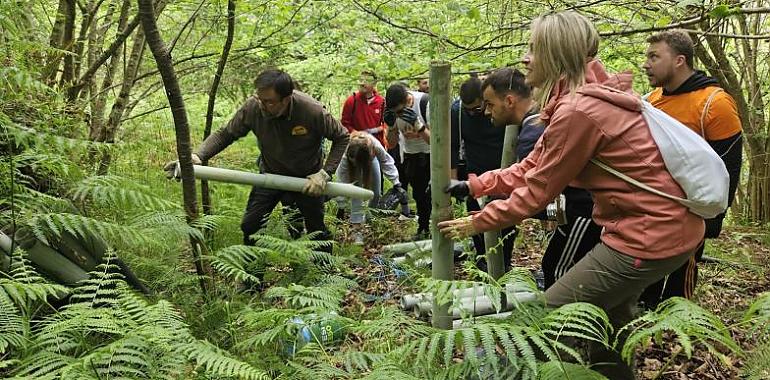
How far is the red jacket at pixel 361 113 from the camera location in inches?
331

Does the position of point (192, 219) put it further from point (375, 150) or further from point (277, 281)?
point (375, 150)

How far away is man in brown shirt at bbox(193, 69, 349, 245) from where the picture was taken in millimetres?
5102

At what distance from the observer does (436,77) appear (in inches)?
110

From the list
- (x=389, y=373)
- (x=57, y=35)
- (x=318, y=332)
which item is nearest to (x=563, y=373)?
(x=389, y=373)

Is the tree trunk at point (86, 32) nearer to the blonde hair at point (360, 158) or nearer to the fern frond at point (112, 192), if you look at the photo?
the fern frond at point (112, 192)

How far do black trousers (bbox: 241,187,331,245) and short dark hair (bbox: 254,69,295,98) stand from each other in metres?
0.99

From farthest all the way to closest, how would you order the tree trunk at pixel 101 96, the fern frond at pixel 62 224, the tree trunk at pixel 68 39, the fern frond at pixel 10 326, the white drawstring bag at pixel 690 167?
the tree trunk at pixel 101 96, the tree trunk at pixel 68 39, the fern frond at pixel 62 224, the fern frond at pixel 10 326, the white drawstring bag at pixel 690 167

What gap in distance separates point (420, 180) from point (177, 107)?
12.9ft

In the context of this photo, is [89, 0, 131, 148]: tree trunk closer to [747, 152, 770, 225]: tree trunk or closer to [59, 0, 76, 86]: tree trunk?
[59, 0, 76, 86]: tree trunk

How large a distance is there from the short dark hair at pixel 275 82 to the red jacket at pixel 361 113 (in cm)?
361

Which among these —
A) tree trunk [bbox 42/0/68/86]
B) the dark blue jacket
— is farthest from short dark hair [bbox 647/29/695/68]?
tree trunk [bbox 42/0/68/86]

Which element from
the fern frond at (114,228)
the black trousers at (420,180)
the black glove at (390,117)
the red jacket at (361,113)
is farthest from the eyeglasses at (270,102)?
the red jacket at (361,113)

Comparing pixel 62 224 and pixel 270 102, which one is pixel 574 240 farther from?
pixel 62 224

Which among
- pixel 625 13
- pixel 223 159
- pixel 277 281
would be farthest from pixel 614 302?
pixel 223 159
